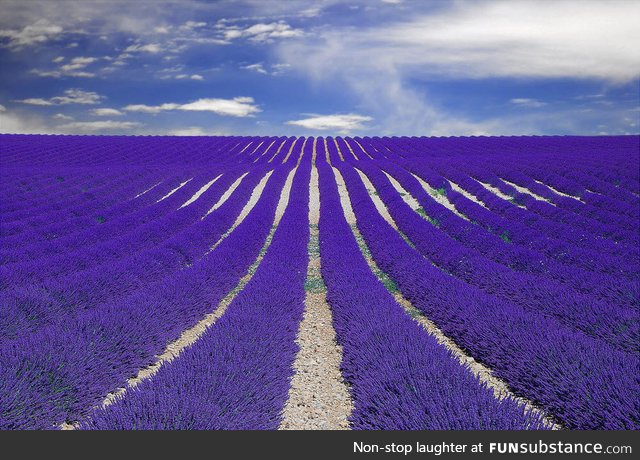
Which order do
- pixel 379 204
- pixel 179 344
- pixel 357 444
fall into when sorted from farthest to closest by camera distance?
pixel 379 204 → pixel 179 344 → pixel 357 444

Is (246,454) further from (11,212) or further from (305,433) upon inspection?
(11,212)

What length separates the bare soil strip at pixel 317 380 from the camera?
171 inches

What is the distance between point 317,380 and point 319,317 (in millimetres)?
2097

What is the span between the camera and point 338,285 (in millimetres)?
7801

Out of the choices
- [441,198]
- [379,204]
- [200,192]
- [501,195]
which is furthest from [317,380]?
[200,192]

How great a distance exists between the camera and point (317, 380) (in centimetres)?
519

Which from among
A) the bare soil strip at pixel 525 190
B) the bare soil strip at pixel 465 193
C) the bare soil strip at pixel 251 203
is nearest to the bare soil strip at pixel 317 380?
the bare soil strip at pixel 251 203

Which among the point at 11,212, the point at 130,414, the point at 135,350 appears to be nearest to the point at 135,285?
the point at 135,350

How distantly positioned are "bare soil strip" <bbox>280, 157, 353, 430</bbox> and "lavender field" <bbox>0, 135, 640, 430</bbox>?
0.09 feet

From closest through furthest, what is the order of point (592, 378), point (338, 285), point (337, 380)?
point (592, 378)
point (337, 380)
point (338, 285)

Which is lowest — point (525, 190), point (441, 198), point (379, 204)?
point (379, 204)

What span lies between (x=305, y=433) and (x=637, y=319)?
5.07 meters

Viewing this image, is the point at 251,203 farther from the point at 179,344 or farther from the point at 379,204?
the point at 179,344

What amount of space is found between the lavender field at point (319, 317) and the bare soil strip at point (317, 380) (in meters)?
0.03
